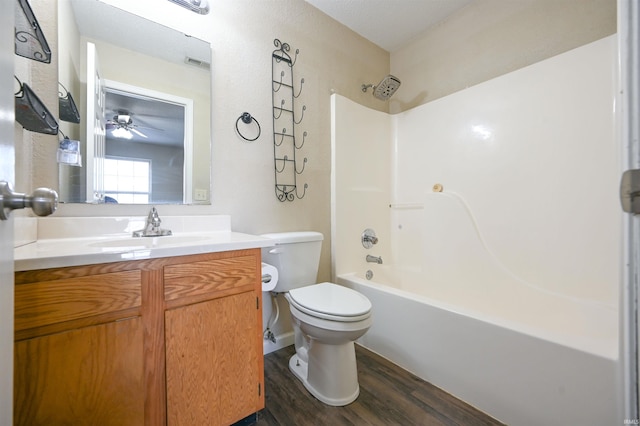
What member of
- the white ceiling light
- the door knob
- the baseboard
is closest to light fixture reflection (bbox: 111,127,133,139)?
the white ceiling light

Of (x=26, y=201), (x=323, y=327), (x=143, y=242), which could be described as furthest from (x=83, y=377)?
(x=323, y=327)

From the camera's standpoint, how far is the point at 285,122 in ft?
5.95

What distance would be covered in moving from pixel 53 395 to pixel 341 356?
3.46 ft

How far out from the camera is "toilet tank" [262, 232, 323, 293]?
1.54 metres

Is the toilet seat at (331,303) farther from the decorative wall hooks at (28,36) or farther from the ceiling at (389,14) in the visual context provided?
the ceiling at (389,14)

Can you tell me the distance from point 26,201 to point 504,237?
2.20 metres

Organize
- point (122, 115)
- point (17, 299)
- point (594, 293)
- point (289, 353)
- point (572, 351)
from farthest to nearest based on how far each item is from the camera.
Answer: point (289, 353)
point (594, 293)
point (122, 115)
point (572, 351)
point (17, 299)

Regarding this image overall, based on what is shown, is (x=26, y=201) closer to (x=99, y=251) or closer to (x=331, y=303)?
(x=99, y=251)

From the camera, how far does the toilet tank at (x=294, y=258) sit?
1539mm

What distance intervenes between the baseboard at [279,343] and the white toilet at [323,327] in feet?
0.70

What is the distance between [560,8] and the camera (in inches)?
62.6

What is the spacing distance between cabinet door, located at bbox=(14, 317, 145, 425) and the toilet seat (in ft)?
2.25

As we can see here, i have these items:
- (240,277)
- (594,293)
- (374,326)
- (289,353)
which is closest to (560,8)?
(594,293)

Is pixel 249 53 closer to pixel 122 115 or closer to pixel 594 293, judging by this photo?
pixel 122 115
